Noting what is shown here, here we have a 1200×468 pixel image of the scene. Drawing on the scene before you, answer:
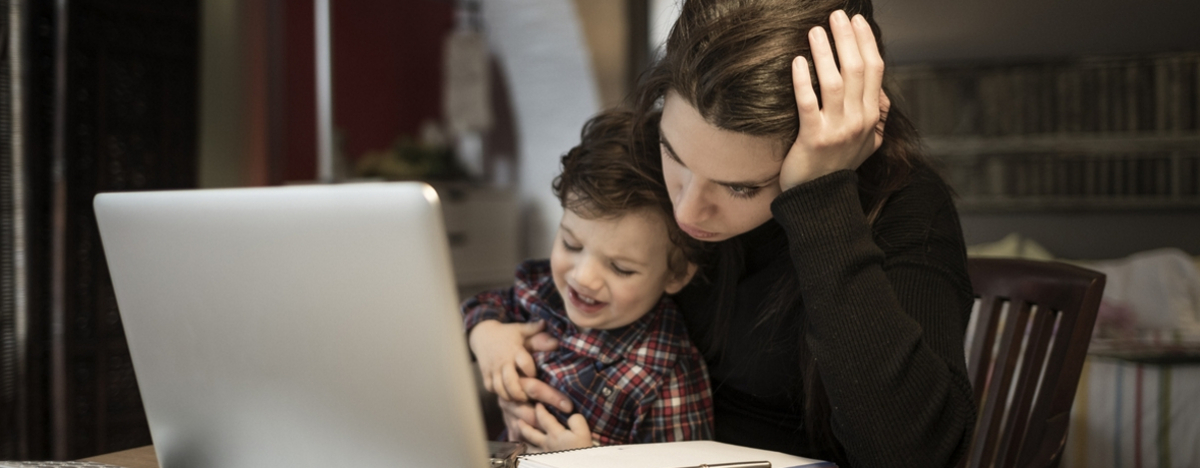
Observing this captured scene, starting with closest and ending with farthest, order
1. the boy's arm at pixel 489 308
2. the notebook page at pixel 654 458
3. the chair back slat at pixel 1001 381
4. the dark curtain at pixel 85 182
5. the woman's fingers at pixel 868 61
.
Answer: the notebook page at pixel 654 458 < the woman's fingers at pixel 868 61 < the chair back slat at pixel 1001 381 < the boy's arm at pixel 489 308 < the dark curtain at pixel 85 182

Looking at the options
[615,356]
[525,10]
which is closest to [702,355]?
[615,356]

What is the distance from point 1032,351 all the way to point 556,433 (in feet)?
1.99

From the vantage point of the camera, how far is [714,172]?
84 centimetres

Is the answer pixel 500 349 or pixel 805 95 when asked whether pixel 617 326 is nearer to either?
pixel 500 349

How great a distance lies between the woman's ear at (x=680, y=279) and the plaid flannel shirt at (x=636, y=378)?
0.12ft

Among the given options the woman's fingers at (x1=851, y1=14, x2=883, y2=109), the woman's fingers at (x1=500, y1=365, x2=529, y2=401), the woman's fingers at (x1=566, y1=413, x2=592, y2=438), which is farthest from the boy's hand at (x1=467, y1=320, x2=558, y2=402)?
the woman's fingers at (x1=851, y1=14, x2=883, y2=109)

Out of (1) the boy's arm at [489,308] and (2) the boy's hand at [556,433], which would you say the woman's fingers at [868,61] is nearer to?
(2) the boy's hand at [556,433]

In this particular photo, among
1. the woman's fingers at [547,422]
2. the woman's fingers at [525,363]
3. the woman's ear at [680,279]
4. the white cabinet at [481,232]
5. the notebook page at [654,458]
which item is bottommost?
the white cabinet at [481,232]

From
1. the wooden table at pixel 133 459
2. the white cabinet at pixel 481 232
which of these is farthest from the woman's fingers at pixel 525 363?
the white cabinet at pixel 481 232

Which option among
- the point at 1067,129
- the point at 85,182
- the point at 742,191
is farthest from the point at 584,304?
the point at 1067,129

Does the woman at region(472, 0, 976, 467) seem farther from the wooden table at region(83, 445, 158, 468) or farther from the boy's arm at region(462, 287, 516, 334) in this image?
the wooden table at region(83, 445, 158, 468)

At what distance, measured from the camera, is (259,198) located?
0.58 metres

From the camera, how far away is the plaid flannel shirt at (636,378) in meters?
1.04

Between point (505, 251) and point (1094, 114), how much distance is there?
8.19 feet
